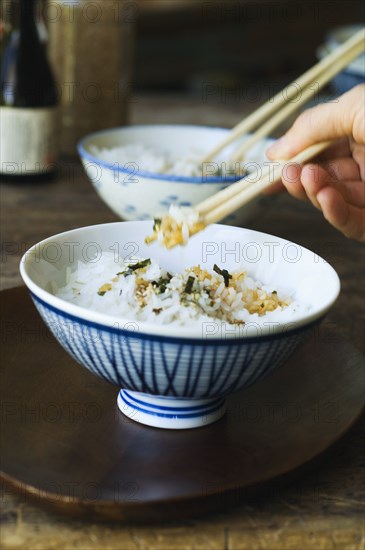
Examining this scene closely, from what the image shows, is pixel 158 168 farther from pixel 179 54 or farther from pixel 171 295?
pixel 179 54

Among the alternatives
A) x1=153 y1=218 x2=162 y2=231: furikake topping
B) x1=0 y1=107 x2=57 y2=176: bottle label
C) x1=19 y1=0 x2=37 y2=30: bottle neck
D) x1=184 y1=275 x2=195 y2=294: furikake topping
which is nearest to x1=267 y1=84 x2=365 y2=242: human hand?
x1=153 y1=218 x2=162 y2=231: furikake topping

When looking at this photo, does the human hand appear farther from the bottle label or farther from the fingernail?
the bottle label

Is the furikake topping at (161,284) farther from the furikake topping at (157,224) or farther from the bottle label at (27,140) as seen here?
the bottle label at (27,140)

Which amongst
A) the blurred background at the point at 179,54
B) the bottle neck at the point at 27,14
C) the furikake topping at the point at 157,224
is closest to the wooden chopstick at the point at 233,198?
the furikake topping at the point at 157,224

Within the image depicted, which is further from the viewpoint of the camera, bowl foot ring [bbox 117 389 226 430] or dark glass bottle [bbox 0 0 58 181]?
dark glass bottle [bbox 0 0 58 181]

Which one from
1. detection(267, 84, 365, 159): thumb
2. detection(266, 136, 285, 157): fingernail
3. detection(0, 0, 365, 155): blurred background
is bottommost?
detection(0, 0, 365, 155): blurred background

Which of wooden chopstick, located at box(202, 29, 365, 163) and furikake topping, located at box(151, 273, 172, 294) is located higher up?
wooden chopstick, located at box(202, 29, 365, 163)

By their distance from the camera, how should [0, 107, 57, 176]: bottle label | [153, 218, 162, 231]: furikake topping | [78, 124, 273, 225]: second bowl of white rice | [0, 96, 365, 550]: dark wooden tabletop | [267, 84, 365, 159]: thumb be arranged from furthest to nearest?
[0, 107, 57, 176]: bottle label < [78, 124, 273, 225]: second bowl of white rice < [267, 84, 365, 159]: thumb < [153, 218, 162, 231]: furikake topping < [0, 96, 365, 550]: dark wooden tabletop

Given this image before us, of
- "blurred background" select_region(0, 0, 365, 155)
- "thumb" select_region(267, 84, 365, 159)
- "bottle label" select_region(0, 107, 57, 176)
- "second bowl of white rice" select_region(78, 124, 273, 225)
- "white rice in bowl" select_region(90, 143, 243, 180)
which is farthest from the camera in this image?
"blurred background" select_region(0, 0, 365, 155)
